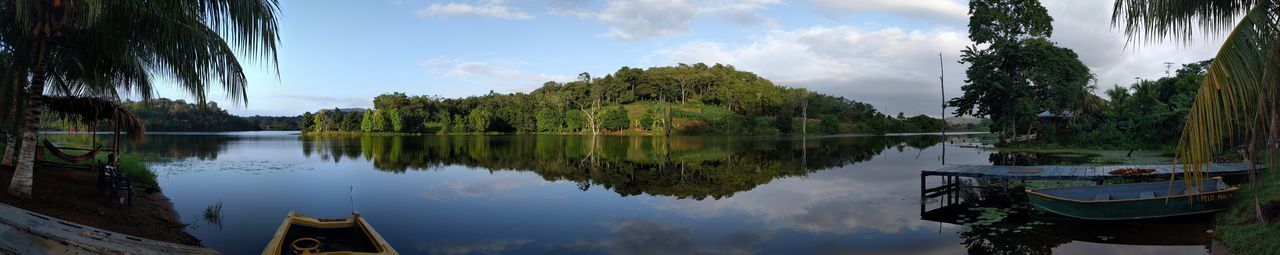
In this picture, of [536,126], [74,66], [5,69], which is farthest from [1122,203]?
[536,126]

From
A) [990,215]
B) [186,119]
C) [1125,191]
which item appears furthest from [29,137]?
[186,119]

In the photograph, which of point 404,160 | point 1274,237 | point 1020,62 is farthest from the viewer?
point 1020,62

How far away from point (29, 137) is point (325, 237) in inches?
171

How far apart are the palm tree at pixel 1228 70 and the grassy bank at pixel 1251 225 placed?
2535 mm

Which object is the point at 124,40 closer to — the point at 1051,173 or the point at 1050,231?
the point at 1050,231

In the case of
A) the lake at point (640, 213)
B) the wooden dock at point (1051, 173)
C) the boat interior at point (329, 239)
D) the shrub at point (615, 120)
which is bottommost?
the lake at point (640, 213)

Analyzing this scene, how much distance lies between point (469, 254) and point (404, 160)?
23.9 meters

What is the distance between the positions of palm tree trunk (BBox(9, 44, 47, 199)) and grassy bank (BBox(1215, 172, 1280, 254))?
639 inches

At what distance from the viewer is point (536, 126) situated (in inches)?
3765

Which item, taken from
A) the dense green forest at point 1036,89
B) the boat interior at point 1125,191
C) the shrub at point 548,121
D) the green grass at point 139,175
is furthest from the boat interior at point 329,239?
the shrub at point 548,121

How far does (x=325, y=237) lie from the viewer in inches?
395

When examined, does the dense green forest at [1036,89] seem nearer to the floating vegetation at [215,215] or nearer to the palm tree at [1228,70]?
the palm tree at [1228,70]

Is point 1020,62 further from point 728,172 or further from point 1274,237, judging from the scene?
point 1274,237

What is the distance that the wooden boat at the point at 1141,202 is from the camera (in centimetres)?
1174
